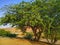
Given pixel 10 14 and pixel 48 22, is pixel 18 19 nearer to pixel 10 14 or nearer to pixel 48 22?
pixel 10 14

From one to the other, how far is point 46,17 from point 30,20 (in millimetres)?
2169

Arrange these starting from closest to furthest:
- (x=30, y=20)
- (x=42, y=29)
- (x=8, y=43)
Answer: (x=8, y=43), (x=30, y=20), (x=42, y=29)

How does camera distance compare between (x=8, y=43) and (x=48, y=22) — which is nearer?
(x=8, y=43)

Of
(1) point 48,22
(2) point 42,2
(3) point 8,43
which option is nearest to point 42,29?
(1) point 48,22

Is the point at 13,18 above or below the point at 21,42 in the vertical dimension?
above

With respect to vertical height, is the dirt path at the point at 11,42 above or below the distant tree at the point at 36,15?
below

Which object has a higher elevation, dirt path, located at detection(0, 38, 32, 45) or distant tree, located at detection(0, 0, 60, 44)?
distant tree, located at detection(0, 0, 60, 44)

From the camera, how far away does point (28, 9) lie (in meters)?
30.6

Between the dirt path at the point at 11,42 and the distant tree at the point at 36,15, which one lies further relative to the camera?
the distant tree at the point at 36,15

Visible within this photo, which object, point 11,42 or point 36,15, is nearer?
point 11,42

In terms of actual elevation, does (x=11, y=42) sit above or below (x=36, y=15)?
below

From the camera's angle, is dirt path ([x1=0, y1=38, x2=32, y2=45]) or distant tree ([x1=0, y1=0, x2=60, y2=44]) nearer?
dirt path ([x1=0, y1=38, x2=32, y2=45])

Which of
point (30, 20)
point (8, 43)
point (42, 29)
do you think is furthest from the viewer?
point (42, 29)

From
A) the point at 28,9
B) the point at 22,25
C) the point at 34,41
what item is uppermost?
the point at 28,9
